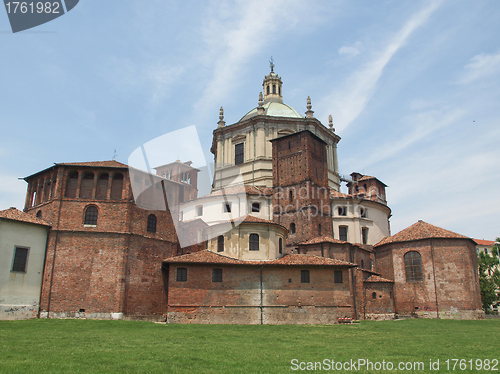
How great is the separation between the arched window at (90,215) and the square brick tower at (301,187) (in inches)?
653

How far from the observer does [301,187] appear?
133 ft

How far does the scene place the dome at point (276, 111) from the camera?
5088cm

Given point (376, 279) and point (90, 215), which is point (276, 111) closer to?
point (376, 279)

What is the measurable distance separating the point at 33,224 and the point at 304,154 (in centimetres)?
2344

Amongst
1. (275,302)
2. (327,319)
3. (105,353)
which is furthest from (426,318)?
(105,353)

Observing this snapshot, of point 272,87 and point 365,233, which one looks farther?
point 272,87

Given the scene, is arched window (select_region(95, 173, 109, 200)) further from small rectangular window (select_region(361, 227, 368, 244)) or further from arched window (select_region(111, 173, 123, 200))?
small rectangular window (select_region(361, 227, 368, 244))

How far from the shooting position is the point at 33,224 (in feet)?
95.0

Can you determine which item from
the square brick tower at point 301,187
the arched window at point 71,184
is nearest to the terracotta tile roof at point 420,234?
the square brick tower at point 301,187

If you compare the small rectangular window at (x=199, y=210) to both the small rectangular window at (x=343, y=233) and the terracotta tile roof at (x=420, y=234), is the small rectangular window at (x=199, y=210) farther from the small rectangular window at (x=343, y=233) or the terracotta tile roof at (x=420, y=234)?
the terracotta tile roof at (x=420, y=234)

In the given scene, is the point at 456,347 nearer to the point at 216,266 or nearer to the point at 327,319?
the point at 327,319

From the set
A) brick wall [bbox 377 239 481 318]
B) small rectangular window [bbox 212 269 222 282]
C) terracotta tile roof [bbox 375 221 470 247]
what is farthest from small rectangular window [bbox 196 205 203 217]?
brick wall [bbox 377 239 481 318]

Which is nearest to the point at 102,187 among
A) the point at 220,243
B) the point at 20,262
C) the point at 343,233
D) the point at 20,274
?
the point at 20,262

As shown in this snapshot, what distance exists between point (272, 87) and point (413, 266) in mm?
29867
